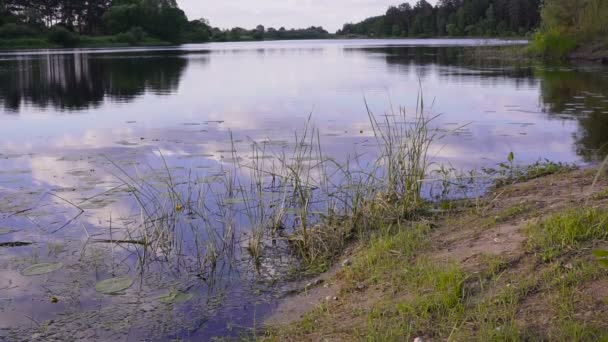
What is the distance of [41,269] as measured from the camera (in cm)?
501

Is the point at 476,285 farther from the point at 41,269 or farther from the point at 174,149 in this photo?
the point at 174,149

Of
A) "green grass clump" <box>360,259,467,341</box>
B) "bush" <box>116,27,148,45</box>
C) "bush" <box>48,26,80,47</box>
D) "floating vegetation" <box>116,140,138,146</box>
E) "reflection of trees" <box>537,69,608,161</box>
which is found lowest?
"green grass clump" <box>360,259,467,341</box>

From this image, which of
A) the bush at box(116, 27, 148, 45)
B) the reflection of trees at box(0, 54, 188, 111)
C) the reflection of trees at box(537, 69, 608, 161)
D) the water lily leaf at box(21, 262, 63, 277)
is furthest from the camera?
the bush at box(116, 27, 148, 45)

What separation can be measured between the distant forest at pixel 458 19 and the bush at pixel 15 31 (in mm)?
62162

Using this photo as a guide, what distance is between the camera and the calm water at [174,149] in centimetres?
446

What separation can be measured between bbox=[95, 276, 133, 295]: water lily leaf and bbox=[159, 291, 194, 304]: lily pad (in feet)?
1.18

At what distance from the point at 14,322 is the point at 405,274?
104 inches

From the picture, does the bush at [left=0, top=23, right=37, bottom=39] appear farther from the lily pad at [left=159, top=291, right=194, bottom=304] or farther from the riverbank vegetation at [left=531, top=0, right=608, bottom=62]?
the lily pad at [left=159, top=291, right=194, bottom=304]

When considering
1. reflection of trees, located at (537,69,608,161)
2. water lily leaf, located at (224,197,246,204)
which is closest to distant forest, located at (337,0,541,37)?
reflection of trees, located at (537,69,608,161)

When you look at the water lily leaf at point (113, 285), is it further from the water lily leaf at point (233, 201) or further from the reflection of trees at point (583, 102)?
the reflection of trees at point (583, 102)

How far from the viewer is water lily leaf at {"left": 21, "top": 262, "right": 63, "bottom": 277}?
4.95m

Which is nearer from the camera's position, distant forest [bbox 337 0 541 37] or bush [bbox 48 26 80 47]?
bush [bbox 48 26 80 47]

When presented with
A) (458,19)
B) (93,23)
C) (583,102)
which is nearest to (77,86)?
(583,102)

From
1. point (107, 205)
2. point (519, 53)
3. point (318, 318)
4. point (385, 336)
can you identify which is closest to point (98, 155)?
point (107, 205)
